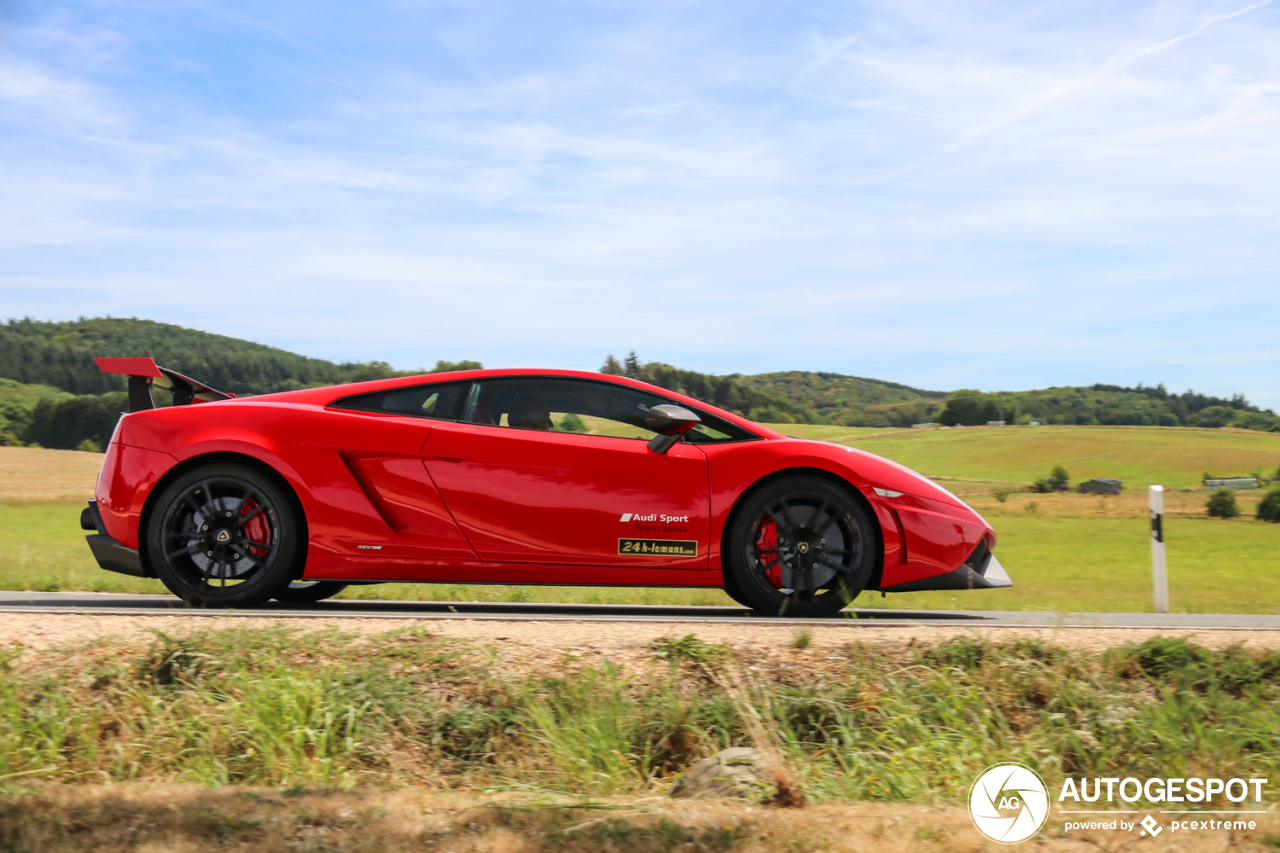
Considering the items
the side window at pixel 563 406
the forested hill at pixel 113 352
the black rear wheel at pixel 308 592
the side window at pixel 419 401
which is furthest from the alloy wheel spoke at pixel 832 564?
the forested hill at pixel 113 352

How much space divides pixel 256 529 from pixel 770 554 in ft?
9.28

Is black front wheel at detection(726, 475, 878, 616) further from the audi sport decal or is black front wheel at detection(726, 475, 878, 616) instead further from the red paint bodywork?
the audi sport decal

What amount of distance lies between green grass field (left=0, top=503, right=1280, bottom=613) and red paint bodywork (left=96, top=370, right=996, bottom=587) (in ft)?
5.57

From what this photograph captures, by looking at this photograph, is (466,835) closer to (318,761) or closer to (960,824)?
(318,761)

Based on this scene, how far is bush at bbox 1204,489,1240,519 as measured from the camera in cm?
6506

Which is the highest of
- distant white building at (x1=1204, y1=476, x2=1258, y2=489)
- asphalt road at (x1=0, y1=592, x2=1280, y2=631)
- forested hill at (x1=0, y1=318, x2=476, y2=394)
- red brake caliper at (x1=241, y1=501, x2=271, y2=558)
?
forested hill at (x1=0, y1=318, x2=476, y2=394)

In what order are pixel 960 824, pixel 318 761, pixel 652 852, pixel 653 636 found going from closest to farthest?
pixel 652 852 → pixel 960 824 → pixel 318 761 → pixel 653 636

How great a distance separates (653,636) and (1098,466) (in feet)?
272

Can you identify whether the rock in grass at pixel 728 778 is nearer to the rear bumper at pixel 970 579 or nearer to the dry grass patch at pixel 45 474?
the rear bumper at pixel 970 579

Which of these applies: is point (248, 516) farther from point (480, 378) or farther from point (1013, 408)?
point (1013, 408)

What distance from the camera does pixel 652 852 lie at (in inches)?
95.0

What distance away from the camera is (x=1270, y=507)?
66500 millimetres

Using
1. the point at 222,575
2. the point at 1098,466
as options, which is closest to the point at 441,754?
the point at 222,575

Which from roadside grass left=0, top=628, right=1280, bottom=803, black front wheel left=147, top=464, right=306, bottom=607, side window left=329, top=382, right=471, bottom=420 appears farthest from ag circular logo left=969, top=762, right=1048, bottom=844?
black front wheel left=147, top=464, right=306, bottom=607
